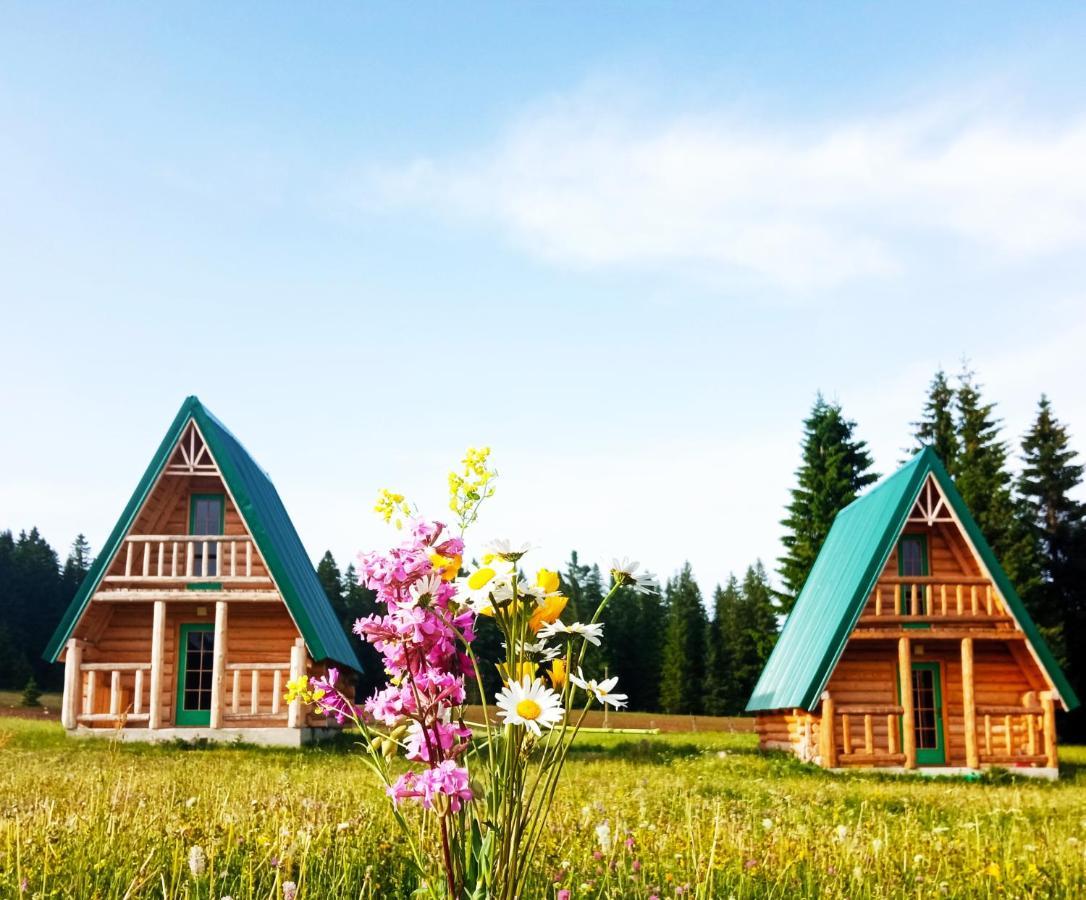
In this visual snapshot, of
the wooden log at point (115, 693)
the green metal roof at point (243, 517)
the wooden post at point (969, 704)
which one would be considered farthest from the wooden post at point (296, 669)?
the wooden post at point (969, 704)

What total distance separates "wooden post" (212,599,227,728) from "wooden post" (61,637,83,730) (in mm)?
2649

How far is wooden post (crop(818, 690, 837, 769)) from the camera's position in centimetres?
1942

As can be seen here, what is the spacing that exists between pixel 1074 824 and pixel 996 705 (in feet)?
40.5

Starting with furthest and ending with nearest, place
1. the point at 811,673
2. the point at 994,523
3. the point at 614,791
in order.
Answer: the point at 994,523, the point at 811,673, the point at 614,791

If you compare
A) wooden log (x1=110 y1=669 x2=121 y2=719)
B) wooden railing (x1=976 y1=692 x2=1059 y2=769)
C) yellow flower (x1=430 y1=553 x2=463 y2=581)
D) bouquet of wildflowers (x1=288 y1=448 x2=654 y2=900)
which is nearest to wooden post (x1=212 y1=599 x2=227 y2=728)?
wooden log (x1=110 y1=669 x2=121 y2=719)

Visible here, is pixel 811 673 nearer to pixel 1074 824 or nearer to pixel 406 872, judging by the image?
pixel 1074 824

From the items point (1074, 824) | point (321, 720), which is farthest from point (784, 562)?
point (1074, 824)

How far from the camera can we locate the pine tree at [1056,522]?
4347 cm

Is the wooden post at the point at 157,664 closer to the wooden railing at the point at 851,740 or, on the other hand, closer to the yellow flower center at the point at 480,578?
the wooden railing at the point at 851,740

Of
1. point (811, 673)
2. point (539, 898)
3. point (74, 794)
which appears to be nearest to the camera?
point (539, 898)

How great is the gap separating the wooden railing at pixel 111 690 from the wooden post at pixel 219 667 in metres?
1.30

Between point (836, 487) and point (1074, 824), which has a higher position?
point (836, 487)

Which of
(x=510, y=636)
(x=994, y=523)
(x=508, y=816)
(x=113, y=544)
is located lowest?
(x=508, y=816)

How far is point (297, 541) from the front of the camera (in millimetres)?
26578
